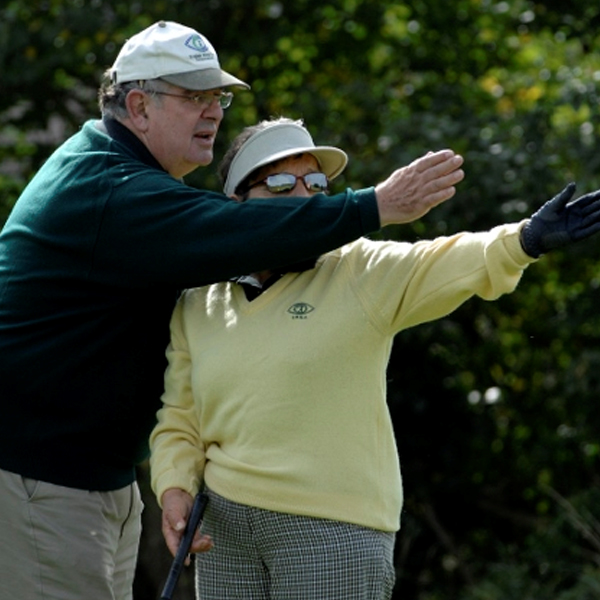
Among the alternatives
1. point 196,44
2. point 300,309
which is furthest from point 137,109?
point 300,309

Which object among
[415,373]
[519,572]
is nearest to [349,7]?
[415,373]

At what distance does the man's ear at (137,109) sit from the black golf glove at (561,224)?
1.11m

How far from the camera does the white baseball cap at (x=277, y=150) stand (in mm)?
3631

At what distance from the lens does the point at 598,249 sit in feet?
22.0

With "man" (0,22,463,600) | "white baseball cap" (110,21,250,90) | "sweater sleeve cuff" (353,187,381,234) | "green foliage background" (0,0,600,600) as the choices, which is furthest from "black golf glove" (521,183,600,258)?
"green foliage background" (0,0,600,600)

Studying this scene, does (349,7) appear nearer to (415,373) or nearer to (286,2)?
(286,2)

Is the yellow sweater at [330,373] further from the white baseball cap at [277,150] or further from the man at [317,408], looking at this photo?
the white baseball cap at [277,150]

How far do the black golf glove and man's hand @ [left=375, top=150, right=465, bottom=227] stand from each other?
231 millimetres

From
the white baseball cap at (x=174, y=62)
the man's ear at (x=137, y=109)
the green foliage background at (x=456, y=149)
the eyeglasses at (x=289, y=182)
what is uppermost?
the white baseball cap at (x=174, y=62)

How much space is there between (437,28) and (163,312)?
4248 mm

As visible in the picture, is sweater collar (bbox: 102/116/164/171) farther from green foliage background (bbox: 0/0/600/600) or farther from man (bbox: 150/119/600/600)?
green foliage background (bbox: 0/0/600/600)

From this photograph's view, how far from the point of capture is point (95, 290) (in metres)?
3.70

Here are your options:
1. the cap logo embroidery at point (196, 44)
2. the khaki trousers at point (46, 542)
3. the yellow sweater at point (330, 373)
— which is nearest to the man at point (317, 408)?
the yellow sweater at point (330, 373)

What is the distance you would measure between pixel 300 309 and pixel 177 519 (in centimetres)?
60
